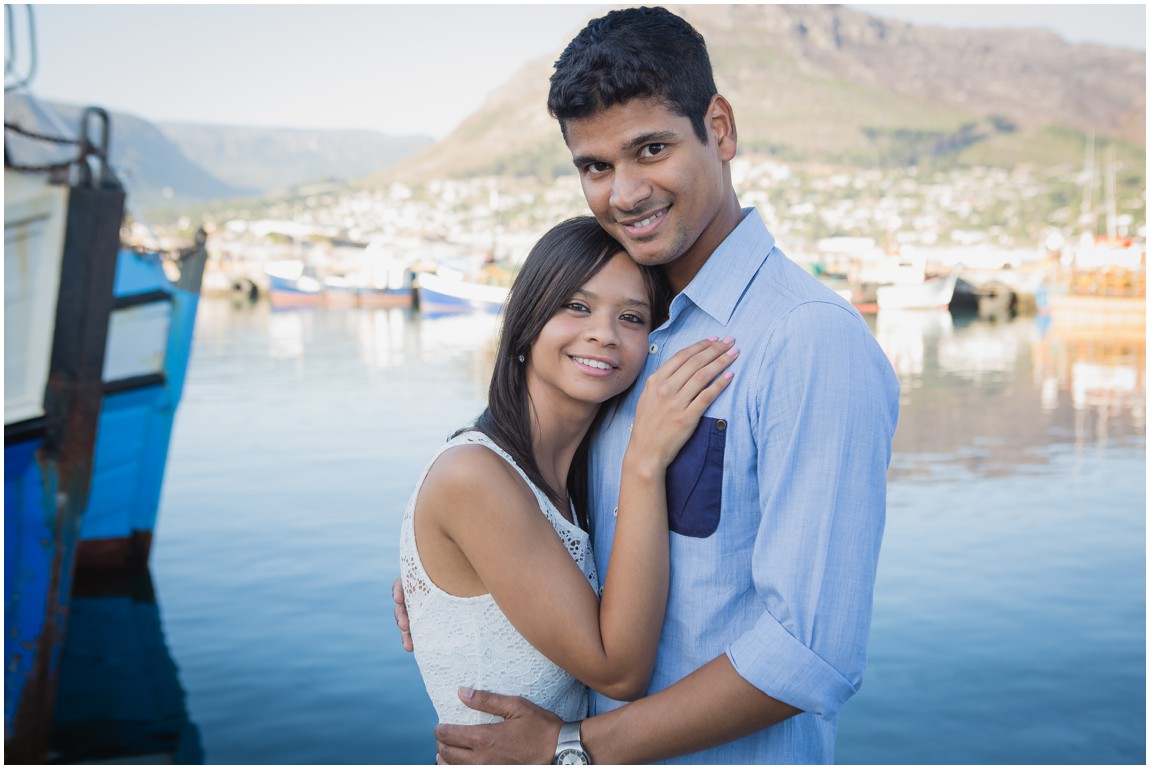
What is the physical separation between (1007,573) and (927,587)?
3.05 feet

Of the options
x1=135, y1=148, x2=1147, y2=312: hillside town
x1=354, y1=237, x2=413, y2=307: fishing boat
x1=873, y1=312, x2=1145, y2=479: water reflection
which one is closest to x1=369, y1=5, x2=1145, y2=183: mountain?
x1=135, y1=148, x2=1147, y2=312: hillside town

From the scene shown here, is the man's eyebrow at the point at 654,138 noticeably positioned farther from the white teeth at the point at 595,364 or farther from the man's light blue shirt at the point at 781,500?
the white teeth at the point at 595,364

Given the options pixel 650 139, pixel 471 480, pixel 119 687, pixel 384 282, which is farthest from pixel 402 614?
pixel 384 282

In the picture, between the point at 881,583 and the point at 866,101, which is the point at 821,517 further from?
the point at 866,101

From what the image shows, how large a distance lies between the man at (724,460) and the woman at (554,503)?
5 centimetres

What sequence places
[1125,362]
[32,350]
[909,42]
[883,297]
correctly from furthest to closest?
[909,42] < [883,297] < [1125,362] < [32,350]

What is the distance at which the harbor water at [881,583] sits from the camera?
666cm

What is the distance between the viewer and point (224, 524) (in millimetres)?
11312

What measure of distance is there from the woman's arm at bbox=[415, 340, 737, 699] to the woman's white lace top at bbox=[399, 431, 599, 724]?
69mm

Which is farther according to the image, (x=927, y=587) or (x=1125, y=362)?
(x=1125, y=362)

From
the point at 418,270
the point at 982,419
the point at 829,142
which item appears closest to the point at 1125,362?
the point at 982,419

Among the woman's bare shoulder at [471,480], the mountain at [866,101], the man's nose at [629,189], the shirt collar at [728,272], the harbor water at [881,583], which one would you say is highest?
the mountain at [866,101]

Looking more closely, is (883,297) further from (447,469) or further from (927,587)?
(447,469)

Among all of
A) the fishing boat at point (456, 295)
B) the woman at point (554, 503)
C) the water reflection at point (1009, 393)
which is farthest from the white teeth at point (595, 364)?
the fishing boat at point (456, 295)
